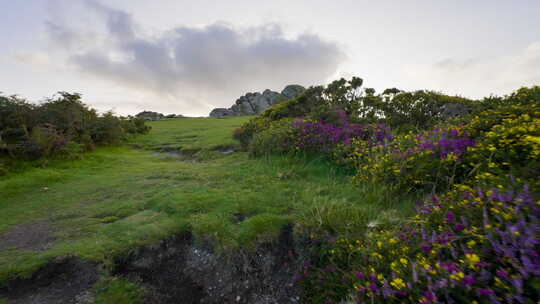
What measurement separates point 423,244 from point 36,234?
692cm

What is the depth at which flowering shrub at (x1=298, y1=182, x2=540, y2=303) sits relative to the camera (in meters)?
1.84

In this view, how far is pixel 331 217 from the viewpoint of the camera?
3.89 m

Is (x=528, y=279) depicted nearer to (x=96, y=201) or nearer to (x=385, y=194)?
(x=385, y=194)

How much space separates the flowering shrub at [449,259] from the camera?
6.05ft

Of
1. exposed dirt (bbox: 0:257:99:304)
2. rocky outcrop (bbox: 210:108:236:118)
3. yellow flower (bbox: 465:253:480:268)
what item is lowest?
exposed dirt (bbox: 0:257:99:304)

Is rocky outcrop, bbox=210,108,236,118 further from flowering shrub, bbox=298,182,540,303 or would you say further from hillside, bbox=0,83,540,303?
flowering shrub, bbox=298,182,540,303

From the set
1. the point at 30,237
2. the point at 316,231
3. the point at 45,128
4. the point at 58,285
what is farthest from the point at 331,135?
the point at 45,128

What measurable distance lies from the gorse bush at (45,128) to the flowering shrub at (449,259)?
43.3ft

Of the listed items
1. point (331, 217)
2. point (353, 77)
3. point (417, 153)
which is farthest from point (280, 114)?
point (331, 217)

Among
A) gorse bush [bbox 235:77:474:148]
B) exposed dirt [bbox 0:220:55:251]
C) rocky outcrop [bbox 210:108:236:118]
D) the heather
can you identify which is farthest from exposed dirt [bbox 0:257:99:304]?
rocky outcrop [bbox 210:108:236:118]

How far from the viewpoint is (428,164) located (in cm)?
457

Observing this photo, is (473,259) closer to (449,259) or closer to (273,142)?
(449,259)

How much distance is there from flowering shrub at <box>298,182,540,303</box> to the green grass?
642mm

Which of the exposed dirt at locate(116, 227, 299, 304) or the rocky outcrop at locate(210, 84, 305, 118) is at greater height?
the rocky outcrop at locate(210, 84, 305, 118)
